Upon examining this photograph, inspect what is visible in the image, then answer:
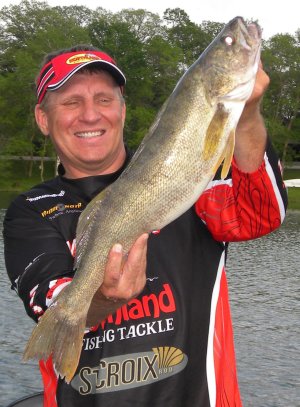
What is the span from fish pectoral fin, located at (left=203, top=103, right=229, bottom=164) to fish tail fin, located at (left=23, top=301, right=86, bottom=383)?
0.97 metres

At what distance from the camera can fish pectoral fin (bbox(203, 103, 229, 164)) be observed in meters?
3.03

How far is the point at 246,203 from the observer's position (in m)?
3.38

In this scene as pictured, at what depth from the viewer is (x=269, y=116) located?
199ft

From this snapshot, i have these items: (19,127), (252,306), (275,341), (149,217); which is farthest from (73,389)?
(19,127)

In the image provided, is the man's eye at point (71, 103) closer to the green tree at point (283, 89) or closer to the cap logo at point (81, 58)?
the cap logo at point (81, 58)

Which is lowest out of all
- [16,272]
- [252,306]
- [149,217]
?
[252,306]

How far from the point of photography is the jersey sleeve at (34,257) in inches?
131

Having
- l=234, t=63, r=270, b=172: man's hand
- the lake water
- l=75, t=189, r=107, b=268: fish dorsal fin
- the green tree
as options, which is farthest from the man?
the green tree

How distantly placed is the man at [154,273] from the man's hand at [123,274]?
2cm

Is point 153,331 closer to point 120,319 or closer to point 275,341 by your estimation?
point 120,319

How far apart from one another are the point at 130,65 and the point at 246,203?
56.0 meters

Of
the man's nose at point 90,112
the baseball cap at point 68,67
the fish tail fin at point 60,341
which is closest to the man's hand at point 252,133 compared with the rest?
the man's nose at point 90,112

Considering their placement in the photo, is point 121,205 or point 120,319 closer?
point 121,205

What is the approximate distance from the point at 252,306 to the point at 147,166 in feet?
41.3
